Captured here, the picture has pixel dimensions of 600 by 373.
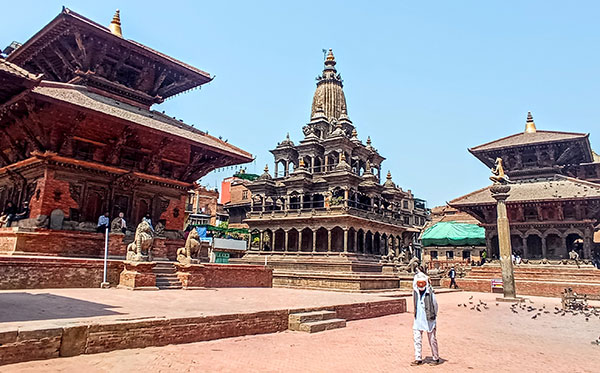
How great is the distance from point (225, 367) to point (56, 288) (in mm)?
8059

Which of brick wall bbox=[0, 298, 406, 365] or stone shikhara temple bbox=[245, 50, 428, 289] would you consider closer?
brick wall bbox=[0, 298, 406, 365]

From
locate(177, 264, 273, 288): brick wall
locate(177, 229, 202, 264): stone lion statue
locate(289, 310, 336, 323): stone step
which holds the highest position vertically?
locate(177, 229, 202, 264): stone lion statue

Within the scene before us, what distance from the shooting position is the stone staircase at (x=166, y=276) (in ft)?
45.8

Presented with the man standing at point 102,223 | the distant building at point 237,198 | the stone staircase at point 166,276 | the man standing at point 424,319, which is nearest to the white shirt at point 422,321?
the man standing at point 424,319

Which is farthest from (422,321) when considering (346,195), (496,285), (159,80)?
(346,195)

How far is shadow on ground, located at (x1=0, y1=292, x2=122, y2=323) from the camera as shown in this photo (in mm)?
6664

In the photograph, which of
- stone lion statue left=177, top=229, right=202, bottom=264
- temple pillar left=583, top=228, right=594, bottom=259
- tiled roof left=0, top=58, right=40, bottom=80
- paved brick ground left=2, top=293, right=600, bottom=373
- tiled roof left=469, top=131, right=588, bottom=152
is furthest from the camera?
tiled roof left=469, top=131, right=588, bottom=152

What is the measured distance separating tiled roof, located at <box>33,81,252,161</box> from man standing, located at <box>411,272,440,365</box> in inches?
514

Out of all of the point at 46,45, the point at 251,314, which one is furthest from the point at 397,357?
the point at 46,45

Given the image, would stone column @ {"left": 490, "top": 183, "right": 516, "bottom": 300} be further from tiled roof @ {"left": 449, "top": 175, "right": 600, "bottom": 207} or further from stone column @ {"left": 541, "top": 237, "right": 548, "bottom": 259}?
stone column @ {"left": 541, "top": 237, "right": 548, "bottom": 259}

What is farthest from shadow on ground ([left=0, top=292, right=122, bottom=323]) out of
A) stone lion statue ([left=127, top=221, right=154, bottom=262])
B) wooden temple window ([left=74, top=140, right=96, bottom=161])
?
wooden temple window ([left=74, top=140, right=96, bottom=161])

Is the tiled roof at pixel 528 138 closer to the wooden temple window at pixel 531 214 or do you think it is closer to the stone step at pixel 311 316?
the wooden temple window at pixel 531 214

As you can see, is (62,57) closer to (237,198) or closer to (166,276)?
(166,276)

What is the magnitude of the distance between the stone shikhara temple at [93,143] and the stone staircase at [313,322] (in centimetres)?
888
